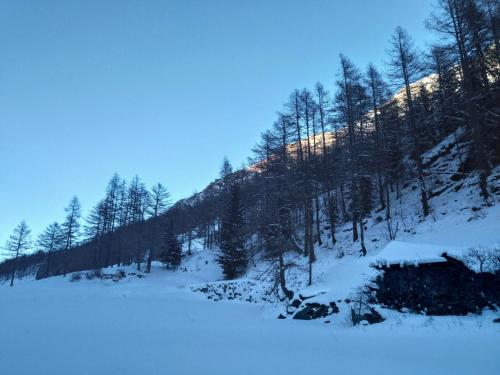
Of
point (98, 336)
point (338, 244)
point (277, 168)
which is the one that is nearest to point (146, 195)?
point (277, 168)

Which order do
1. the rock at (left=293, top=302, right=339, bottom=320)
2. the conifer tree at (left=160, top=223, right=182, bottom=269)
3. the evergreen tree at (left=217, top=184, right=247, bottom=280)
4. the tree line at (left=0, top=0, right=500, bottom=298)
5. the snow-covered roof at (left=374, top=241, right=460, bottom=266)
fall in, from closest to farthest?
the snow-covered roof at (left=374, top=241, right=460, bottom=266)
the rock at (left=293, top=302, right=339, bottom=320)
the tree line at (left=0, top=0, right=500, bottom=298)
the evergreen tree at (left=217, top=184, right=247, bottom=280)
the conifer tree at (left=160, top=223, right=182, bottom=269)

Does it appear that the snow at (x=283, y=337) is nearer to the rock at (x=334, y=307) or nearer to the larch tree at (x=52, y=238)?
the rock at (x=334, y=307)

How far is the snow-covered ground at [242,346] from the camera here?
5.80m

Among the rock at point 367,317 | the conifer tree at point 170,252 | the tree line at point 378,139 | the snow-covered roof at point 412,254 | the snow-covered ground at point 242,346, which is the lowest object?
the snow-covered ground at point 242,346

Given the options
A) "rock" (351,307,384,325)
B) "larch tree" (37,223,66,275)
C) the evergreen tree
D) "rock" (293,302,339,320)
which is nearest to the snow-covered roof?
"rock" (351,307,384,325)

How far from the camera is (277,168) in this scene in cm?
2705

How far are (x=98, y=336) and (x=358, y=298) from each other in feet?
29.3

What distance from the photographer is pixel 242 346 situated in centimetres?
794

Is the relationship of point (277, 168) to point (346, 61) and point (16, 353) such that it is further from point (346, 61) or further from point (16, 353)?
point (16, 353)

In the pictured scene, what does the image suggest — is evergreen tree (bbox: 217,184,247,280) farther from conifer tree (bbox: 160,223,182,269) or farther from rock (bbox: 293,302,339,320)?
rock (bbox: 293,302,339,320)

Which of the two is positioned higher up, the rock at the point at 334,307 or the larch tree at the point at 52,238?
the larch tree at the point at 52,238

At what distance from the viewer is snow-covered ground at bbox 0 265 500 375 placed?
19.0 ft

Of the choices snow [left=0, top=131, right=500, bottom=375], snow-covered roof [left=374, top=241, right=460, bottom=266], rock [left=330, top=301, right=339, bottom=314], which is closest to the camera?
snow [left=0, top=131, right=500, bottom=375]

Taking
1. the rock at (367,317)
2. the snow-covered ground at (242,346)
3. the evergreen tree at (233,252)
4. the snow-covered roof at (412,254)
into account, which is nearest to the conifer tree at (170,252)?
the evergreen tree at (233,252)
